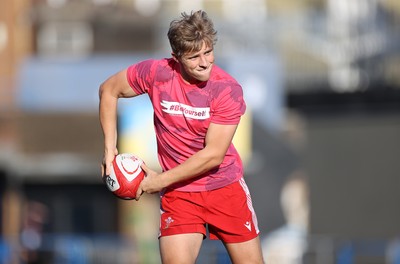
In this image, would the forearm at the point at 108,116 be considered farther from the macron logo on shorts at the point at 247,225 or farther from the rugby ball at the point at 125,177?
the macron logo on shorts at the point at 247,225

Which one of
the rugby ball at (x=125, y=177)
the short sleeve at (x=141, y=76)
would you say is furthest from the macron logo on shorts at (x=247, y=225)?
the short sleeve at (x=141, y=76)

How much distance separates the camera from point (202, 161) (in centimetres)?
744

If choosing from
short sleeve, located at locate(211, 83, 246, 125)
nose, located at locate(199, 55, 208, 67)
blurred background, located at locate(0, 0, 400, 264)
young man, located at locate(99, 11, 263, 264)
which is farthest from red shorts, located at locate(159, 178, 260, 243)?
blurred background, located at locate(0, 0, 400, 264)

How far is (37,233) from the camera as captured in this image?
1797 cm

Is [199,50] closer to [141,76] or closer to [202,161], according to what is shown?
[141,76]

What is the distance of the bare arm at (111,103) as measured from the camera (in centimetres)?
777

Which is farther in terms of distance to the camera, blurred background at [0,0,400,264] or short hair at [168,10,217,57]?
blurred background at [0,0,400,264]

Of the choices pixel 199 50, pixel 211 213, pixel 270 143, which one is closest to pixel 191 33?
pixel 199 50

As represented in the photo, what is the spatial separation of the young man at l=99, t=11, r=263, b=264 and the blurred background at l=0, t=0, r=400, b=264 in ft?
28.7

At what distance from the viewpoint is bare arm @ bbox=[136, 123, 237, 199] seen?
293 inches

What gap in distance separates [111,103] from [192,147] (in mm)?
676

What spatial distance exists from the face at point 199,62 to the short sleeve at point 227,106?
0.22m

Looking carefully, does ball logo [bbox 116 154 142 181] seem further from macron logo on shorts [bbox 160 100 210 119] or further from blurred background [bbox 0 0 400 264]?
blurred background [bbox 0 0 400 264]

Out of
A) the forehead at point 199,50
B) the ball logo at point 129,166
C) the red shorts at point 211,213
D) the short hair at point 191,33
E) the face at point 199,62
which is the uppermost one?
the short hair at point 191,33
